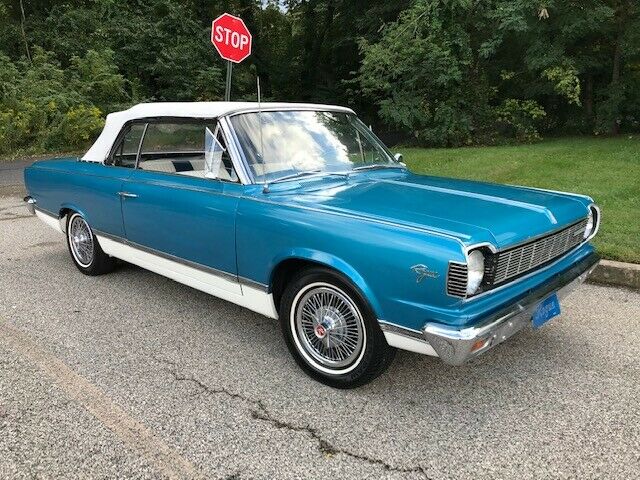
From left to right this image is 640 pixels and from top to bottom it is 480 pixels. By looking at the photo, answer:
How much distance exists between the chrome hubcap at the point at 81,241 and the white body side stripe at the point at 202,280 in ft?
1.27

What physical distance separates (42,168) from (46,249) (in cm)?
116

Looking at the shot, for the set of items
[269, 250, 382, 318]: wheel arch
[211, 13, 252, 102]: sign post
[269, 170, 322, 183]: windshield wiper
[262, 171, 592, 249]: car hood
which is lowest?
[269, 250, 382, 318]: wheel arch

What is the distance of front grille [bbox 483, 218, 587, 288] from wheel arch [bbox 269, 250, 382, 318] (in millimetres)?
604

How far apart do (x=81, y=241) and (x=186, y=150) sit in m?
1.60

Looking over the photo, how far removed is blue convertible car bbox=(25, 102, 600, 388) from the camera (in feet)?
8.48

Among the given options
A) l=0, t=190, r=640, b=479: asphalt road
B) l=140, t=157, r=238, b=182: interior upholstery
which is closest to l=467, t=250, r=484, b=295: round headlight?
l=0, t=190, r=640, b=479: asphalt road

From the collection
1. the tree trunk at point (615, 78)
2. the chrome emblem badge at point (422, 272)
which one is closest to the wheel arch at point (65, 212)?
the chrome emblem badge at point (422, 272)

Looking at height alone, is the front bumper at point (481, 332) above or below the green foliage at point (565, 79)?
below

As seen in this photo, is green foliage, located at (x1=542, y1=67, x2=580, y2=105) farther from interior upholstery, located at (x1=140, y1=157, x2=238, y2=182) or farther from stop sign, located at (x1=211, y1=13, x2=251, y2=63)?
interior upholstery, located at (x1=140, y1=157, x2=238, y2=182)

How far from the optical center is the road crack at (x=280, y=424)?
2404 millimetres

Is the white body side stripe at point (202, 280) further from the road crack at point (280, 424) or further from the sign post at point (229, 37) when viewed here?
the sign post at point (229, 37)

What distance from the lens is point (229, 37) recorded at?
26.2ft

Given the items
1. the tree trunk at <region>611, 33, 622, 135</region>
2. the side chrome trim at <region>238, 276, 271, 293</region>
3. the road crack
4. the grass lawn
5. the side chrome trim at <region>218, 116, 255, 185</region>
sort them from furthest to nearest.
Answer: the tree trunk at <region>611, 33, 622, 135</region> → the grass lawn → the side chrome trim at <region>218, 116, 255, 185</region> → the side chrome trim at <region>238, 276, 271, 293</region> → the road crack

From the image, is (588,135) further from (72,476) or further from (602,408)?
(72,476)
